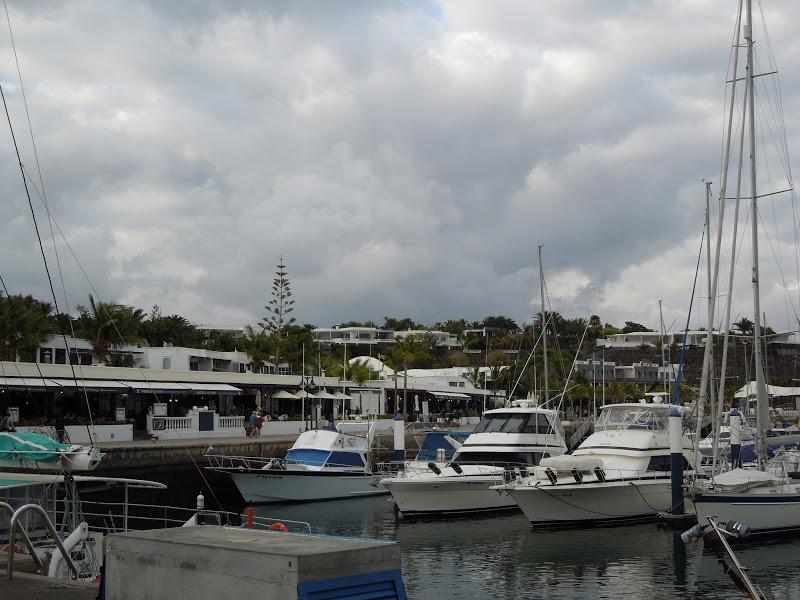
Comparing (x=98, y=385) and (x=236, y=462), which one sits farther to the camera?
(x=98, y=385)

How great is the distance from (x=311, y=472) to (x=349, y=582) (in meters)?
31.3

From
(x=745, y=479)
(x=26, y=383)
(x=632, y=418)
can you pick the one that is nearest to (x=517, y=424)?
(x=632, y=418)

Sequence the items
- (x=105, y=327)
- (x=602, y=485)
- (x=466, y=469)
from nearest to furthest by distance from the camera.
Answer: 1. (x=602, y=485)
2. (x=466, y=469)
3. (x=105, y=327)

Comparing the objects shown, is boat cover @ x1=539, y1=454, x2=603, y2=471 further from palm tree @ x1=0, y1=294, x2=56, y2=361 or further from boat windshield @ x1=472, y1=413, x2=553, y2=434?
palm tree @ x1=0, y1=294, x2=56, y2=361

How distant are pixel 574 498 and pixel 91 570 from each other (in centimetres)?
1811

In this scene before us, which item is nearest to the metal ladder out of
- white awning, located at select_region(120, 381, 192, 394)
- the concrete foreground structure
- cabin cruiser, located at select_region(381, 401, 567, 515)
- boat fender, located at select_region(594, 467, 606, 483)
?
the concrete foreground structure

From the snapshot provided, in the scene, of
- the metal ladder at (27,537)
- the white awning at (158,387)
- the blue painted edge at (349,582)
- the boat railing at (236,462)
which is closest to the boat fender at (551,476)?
the boat railing at (236,462)

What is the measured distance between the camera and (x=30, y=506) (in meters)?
10.3

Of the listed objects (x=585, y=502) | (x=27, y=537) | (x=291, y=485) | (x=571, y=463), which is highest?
(x=27, y=537)

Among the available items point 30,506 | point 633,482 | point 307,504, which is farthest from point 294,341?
point 30,506

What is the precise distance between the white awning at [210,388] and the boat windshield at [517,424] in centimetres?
1949

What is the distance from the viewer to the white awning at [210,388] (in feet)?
170

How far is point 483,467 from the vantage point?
115 ft

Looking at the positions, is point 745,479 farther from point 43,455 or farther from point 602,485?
point 43,455
